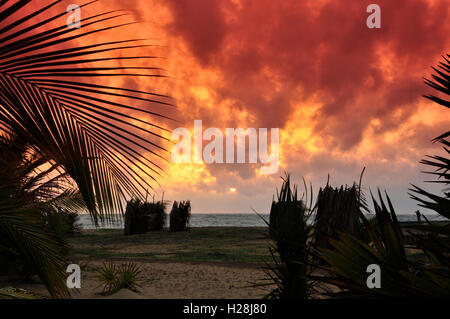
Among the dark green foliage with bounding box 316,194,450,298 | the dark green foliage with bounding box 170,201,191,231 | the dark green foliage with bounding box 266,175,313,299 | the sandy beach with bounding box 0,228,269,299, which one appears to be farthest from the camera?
the dark green foliage with bounding box 170,201,191,231

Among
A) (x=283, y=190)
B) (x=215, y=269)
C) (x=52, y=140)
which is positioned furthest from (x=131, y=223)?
(x=52, y=140)

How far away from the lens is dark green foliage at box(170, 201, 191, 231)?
2821 cm

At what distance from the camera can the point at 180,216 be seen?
2848 cm

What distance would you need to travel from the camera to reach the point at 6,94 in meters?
1.79

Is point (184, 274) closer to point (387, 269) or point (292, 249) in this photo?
point (292, 249)

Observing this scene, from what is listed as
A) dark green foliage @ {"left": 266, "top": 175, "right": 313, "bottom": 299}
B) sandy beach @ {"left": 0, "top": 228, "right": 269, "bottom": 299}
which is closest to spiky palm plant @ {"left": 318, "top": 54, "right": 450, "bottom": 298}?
dark green foliage @ {"left": 266, "top": 175, "right": 313, "bottom": 299}

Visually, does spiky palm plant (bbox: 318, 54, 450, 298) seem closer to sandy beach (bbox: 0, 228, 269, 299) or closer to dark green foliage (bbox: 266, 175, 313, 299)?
dark green foliage (bbox: 266, 175, 313, 299)

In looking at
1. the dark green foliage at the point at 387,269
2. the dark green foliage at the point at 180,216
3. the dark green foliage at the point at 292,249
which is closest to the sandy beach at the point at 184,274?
the dark green foliage at the point at 292,249

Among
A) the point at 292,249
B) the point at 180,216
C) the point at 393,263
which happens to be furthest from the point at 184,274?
the point at 180,216

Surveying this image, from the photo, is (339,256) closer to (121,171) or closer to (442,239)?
(442,239)

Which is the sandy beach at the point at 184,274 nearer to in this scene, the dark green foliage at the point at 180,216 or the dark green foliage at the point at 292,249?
the dark green foliage at the point at 292,249
